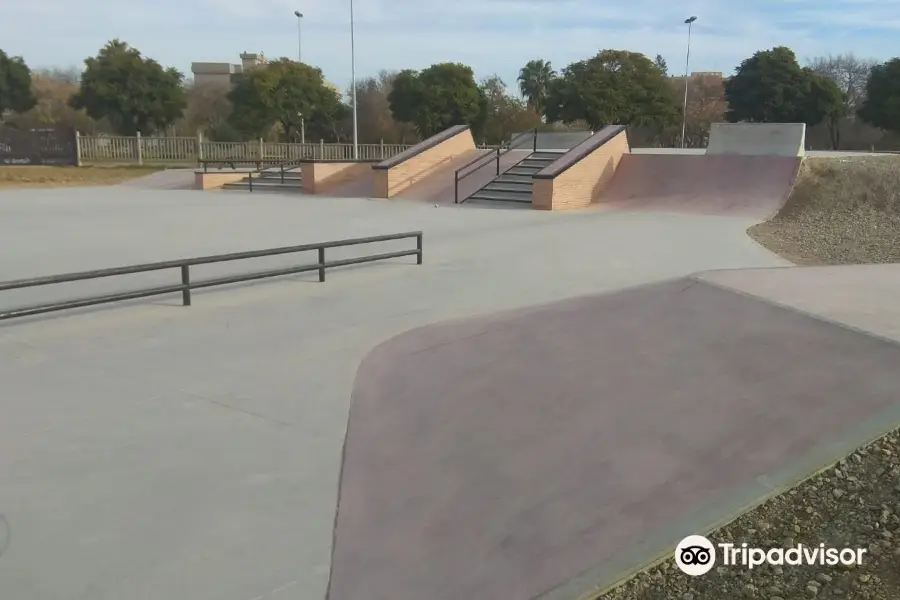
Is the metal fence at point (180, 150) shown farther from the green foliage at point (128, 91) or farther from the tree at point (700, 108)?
the tree at point (700, 108)

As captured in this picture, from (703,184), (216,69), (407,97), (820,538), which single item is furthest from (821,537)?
(216,69)

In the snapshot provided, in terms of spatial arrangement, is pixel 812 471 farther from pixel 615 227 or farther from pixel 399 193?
pixel 399 193

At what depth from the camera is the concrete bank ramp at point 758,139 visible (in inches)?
741

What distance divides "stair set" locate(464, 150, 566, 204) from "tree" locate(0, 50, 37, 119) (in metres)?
33.3

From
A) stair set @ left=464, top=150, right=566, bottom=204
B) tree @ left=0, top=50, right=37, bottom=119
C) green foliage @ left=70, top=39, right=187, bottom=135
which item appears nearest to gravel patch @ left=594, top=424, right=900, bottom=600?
stair set @ left=464, top=150, right=566, bottom=204

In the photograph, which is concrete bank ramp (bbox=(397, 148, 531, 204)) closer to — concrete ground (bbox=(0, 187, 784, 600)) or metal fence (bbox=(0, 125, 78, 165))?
concrete ground (bbox=(0, 187, 784, 600))

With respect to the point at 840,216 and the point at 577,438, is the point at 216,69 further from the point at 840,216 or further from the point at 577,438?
the point at 577,438

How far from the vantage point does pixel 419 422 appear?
A: 16.1ft

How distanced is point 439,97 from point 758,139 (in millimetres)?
21879

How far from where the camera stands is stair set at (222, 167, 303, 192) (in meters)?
25.3

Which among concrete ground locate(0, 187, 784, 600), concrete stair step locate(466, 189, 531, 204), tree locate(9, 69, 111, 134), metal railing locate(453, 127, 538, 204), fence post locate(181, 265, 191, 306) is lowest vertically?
concrete ground locate(0, 187, 784, 600)

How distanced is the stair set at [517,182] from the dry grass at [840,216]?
6484 millimetres

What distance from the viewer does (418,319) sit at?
7281 mm

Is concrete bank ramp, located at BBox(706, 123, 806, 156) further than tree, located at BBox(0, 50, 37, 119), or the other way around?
tree, located at BBox(0, 50, 37, 119)
